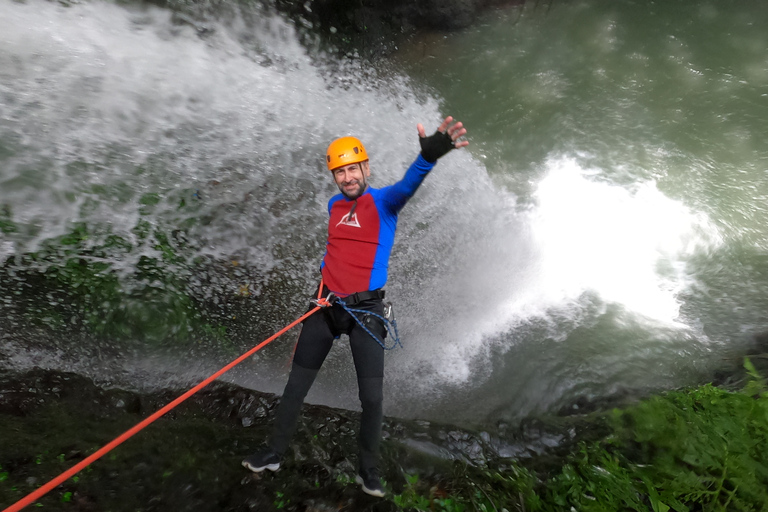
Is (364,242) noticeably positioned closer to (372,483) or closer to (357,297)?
(357,297)

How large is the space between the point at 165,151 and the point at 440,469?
4.05 m

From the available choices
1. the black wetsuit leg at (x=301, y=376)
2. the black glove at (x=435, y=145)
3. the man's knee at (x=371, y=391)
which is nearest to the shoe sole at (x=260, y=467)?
the black wetsuit leg at (x=301, y=376)

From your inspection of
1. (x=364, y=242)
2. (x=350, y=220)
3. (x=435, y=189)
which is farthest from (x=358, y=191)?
(x=435, y=189)

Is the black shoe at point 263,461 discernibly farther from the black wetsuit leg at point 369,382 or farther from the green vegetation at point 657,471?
the green vegetation at point 657,471

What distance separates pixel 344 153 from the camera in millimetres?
2713

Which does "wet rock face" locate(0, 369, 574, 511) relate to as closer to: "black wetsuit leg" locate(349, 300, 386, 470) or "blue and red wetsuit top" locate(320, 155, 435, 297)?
"black wetsuit leg" locate(349, 300, 386, 470)

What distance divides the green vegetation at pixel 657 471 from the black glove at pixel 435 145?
2208 millimetres

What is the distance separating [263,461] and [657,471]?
8.58 ft

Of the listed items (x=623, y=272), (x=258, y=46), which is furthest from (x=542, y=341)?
(x=258, y=46)

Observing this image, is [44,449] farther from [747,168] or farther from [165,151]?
[747,168]

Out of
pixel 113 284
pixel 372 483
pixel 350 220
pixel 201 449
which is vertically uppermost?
pixel 350 220

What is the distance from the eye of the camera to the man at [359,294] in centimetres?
247

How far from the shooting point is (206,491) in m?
2.55

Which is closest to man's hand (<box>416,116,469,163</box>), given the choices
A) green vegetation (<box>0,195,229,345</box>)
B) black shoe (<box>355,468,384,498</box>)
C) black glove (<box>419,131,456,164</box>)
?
black glove (<box>419,131,456,164</box>)
